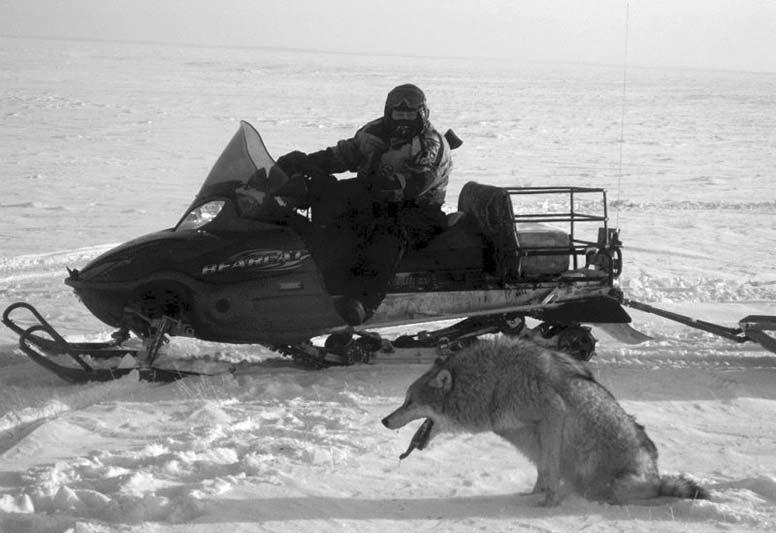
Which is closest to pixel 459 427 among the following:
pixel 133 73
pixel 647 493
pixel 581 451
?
pixel 581 451

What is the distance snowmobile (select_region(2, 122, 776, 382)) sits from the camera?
5.83m

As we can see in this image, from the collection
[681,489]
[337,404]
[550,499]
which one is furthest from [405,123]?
[681,489]

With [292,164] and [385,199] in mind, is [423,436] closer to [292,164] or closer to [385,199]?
[385,199]

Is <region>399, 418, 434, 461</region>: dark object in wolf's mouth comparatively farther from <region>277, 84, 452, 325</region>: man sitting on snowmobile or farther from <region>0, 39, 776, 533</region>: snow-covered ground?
<region>277, 84, 452, 325</region>: man sitting on snowmobile

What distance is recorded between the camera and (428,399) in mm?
4195

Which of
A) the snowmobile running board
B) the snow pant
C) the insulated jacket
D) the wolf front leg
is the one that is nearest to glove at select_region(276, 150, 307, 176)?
the insulated jacket

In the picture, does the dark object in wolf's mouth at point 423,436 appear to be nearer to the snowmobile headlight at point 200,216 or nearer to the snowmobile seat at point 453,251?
the snowmobile seat at point 453,251

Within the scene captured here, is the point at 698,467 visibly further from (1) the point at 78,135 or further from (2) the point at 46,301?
(1) the point at 78,135

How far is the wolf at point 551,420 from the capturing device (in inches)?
154

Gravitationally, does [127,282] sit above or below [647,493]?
above

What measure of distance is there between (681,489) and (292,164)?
3.25 m

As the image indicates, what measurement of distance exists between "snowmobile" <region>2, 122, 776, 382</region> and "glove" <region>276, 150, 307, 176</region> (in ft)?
0.40

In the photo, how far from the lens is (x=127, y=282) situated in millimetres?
5742

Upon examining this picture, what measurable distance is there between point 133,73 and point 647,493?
41.4 meters
